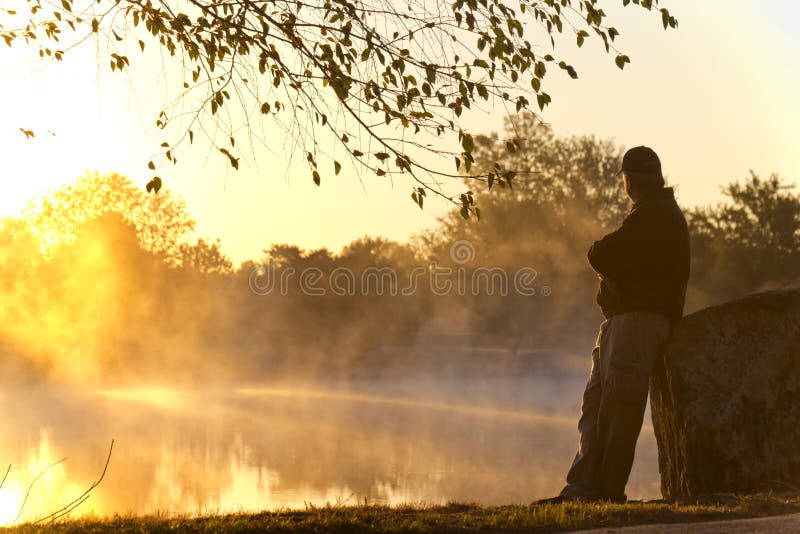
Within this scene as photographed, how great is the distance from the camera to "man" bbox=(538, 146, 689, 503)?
812 cm

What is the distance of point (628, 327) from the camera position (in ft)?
26.8

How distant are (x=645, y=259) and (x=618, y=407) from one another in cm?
124

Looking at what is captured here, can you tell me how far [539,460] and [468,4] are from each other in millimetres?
12727

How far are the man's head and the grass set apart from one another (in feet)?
8.61

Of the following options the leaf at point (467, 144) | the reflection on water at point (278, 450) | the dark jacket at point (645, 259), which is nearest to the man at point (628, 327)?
the dark jacket at point (645, 259)

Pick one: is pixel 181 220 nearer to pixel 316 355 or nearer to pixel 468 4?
pixel 316 355

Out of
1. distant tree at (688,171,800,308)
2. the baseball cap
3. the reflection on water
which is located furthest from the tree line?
the baseball cap

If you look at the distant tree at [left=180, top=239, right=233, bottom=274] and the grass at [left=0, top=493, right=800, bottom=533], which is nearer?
the grass at [left=0, top=493, right=800, bottom=533]

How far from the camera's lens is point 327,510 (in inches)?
287

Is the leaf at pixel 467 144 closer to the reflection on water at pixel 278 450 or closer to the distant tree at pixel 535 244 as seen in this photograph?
the reflection on water at pixel 278 450

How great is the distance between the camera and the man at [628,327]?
8117 mm

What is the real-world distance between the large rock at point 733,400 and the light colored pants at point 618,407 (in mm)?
376

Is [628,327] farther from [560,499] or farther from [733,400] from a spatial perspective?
[560,499]

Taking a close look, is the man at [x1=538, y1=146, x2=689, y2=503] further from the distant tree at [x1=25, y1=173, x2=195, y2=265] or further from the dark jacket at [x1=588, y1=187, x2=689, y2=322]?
the distant tree at [x1=25, y1=173, x2=195, y2=265]
